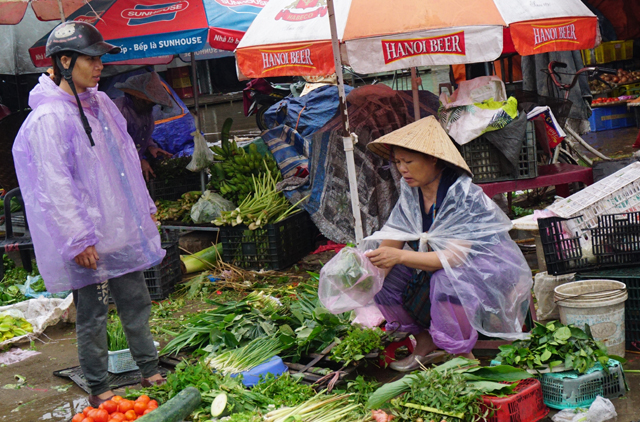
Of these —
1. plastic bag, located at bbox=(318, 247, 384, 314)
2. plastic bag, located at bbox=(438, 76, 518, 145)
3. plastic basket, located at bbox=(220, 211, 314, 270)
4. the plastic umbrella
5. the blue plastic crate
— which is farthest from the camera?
the blue plastic crate

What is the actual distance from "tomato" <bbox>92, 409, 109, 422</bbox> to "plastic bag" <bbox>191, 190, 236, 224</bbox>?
3.79m

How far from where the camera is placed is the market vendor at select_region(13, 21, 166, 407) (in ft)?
10.5

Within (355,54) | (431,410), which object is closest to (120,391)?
(431,410)

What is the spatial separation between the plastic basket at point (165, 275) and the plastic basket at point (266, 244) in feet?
1.89

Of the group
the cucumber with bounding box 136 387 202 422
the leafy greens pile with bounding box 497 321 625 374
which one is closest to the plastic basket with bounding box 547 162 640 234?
the leafy greens pile with bounding box 497 321 625 374

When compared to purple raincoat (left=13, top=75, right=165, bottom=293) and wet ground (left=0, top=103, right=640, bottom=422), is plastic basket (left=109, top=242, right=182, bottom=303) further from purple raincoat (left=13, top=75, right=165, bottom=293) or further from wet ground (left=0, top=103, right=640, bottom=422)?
purple raincoat (left=13, top=75, right=165, bottom=293)

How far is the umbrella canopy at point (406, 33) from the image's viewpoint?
4.44 m

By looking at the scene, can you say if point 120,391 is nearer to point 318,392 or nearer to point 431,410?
point 318,392

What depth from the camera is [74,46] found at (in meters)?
3.24

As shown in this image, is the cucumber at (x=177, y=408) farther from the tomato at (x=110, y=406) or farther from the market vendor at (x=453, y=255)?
the market vendor at (x=453, y=255)

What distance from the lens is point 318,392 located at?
3318mm

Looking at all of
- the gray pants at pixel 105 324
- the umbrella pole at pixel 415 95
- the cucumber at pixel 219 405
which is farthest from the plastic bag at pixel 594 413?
the umbrella pole at pixel 415 95

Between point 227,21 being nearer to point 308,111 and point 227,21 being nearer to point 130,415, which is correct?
point 308,111

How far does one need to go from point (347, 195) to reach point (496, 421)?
3742 mm
